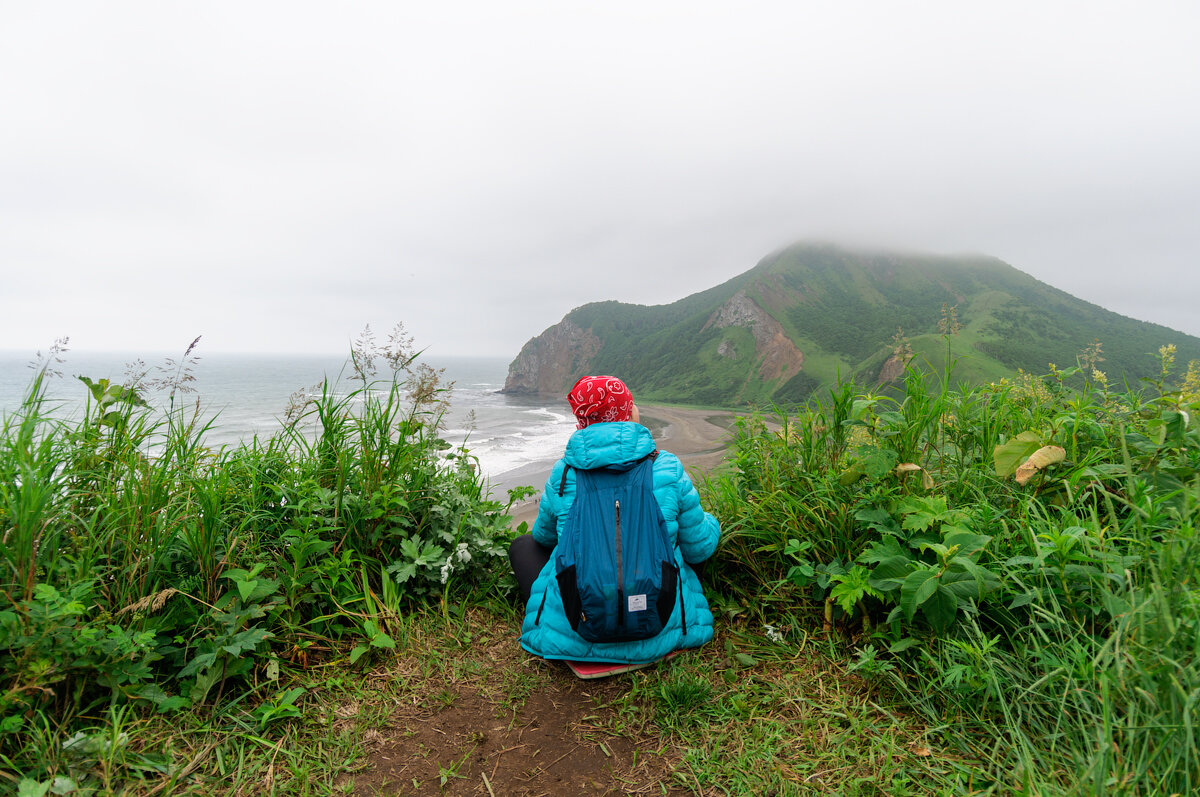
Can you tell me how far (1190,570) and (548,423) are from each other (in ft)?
193

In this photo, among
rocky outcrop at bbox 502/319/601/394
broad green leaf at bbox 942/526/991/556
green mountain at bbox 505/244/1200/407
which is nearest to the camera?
broad green leaf at bbox 942/526/991/556

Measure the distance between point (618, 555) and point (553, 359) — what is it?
12553cm

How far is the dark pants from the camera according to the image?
9.61 feet

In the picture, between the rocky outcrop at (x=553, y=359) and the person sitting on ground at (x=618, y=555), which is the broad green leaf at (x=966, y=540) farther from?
the rocky outcrop at (x=553, y=359)

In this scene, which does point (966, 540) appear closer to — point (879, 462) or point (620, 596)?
point (879, 462)

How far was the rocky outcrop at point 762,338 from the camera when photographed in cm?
10431

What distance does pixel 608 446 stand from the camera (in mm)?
2377

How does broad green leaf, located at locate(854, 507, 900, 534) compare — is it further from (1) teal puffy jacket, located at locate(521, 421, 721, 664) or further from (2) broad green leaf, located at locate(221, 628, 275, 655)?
(2) broad green leaf, located at locate(221, 628, 275, 655)

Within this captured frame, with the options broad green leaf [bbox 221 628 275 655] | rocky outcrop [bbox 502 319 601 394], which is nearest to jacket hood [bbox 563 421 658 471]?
broad green leaf [bbox 221 628 275 655]

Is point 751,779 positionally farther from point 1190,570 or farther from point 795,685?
point 1190,570

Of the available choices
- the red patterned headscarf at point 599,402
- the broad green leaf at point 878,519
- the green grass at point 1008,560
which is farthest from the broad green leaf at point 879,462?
the red patterned headscarf at point 599,402

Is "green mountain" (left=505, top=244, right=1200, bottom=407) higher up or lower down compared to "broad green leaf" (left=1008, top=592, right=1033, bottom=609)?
higher up

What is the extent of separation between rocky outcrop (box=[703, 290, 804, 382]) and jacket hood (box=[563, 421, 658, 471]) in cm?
10426

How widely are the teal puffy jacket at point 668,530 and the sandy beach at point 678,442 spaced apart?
652 inches
